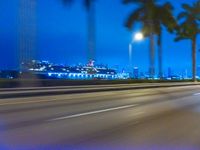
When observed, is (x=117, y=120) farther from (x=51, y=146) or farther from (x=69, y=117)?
(x=51, y=146)

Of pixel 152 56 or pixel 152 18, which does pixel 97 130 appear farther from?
pixel 152 56

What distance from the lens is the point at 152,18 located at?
72438 millimetres

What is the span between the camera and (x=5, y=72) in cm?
5756

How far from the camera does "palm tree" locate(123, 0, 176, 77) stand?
71.0 m

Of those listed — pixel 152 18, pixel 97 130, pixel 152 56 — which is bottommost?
pixel 97 130

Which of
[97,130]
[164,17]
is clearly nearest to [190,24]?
[164,17]

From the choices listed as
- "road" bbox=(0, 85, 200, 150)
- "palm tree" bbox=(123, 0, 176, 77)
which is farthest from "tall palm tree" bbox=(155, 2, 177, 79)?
"road" bbox=(0, 85, 200, 150)

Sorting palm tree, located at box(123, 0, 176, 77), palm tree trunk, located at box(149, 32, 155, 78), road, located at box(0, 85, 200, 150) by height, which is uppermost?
palm tree, located at box(123, 0, 176, 77)

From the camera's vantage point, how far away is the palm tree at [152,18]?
71000 millimetres

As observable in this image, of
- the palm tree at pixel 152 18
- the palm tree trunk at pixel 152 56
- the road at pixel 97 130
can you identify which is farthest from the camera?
the palm tree trunk at pixel 152 56

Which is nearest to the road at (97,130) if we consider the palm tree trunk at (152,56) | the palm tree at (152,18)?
the palm tree at (152,18)

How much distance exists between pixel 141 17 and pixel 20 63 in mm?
30126

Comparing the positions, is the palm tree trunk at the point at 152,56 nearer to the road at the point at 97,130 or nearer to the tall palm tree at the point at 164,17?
the tall palm tree at the point at 164,17

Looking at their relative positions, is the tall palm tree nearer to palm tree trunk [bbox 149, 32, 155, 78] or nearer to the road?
palm tree trunk [bbox 149, 32, 155, 78]
